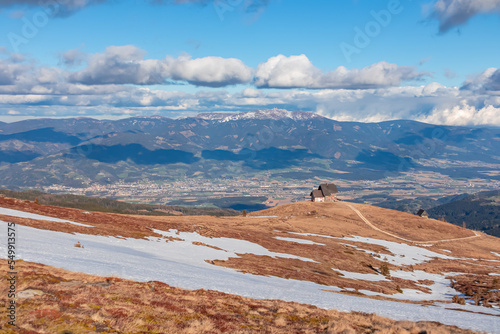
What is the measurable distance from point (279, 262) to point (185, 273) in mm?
19601

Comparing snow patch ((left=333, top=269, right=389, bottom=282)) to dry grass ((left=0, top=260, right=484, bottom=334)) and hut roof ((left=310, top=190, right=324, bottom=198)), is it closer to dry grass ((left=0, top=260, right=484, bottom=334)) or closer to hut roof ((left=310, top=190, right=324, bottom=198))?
dry grass ((left=0, top=260, right=484, bottom=334))

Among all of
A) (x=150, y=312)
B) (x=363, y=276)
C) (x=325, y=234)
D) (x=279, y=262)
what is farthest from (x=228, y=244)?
(x=150, y=312)

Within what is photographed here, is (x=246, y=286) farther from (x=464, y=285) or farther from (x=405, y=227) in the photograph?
(x=405, y=227)

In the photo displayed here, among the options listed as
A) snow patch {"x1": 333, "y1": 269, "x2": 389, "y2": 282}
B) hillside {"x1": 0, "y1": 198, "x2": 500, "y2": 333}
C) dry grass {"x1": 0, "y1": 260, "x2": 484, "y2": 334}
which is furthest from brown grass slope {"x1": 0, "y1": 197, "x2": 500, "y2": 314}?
dry grass {"x1": 0, "y1": 260, "x2": 484, "y2": 334}

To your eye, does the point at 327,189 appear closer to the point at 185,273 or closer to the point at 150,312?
the point at 185,273

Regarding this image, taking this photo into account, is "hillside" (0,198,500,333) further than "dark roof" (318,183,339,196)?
No

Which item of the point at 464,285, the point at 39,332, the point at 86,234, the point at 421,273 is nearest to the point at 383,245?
the point at 421,273

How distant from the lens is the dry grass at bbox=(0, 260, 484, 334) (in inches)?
581

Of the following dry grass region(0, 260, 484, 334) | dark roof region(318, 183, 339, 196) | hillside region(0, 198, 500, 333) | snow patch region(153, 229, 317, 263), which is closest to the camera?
dry grass region(0, 260, 484, 334)

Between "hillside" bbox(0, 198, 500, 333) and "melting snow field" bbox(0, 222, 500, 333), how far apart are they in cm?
11

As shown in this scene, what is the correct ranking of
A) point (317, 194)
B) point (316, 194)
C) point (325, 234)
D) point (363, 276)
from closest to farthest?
A: point (363, 276), point (325, 234), point (316, 194), point (317, 194)

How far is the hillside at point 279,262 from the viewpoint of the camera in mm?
26906

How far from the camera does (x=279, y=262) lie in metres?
47.4

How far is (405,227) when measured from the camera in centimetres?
10806
